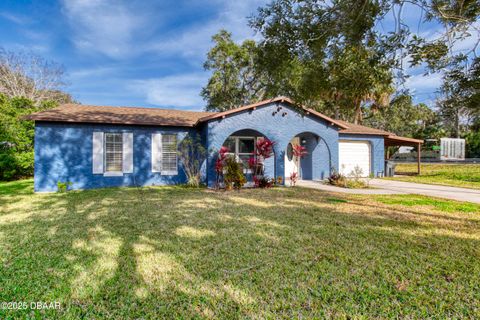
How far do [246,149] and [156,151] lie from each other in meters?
4.72

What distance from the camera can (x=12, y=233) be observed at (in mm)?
4938

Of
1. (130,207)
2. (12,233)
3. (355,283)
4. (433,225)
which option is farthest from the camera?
(130,207)

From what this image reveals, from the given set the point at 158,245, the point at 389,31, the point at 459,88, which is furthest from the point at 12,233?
the point at 459,88

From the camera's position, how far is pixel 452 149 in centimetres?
3070

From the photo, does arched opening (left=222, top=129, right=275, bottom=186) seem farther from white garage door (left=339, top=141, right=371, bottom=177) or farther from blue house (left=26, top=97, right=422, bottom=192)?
white garage door (left=339, top=141, right=371, bottom=177)

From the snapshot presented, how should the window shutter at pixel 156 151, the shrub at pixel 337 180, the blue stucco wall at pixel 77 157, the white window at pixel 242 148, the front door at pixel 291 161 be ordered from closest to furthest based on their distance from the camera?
the blue stucco wall at pixel 77 157 < the window shutter at pixel 156 151 < the shrub at pixel 337 180 < the white window at pixel 242 148 < the front door at pixel 291 161

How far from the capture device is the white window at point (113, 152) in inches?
452

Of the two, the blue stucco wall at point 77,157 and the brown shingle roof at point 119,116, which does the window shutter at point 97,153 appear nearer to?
the blue stucco wall at point 77,157

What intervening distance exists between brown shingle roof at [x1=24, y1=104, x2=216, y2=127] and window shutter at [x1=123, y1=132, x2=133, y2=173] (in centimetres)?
72

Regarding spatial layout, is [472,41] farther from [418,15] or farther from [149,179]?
[149,179]

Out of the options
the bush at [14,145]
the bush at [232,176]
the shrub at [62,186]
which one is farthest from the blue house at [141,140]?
the bush at [14,145]

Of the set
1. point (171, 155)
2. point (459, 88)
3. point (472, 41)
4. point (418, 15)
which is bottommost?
point (171, 155)

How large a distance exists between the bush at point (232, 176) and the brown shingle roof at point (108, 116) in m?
3.01

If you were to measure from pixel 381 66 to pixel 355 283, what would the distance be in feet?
15.4
